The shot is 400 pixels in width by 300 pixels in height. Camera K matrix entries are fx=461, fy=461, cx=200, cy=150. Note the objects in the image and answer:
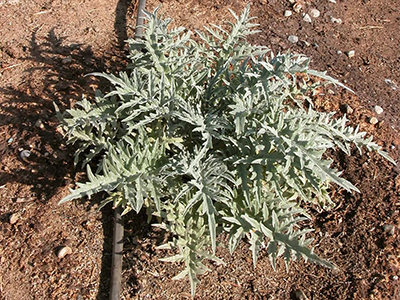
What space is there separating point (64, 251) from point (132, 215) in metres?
0.50

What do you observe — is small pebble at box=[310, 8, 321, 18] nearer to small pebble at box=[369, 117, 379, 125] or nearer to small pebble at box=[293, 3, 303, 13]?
small pebble at box=[293, 3, 303, 13]

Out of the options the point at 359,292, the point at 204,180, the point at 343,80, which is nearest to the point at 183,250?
the point at 204,180

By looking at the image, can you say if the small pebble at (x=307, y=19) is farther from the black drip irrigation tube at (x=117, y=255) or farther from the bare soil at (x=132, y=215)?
the black drip irrigation tube at (x=117, y=255)

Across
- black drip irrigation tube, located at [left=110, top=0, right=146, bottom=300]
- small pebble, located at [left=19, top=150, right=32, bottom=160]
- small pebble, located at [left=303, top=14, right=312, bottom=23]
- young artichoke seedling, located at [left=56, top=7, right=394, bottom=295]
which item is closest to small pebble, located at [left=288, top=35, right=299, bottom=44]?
small pebble, located at [left=303, top=14, right=312, bottom=23]

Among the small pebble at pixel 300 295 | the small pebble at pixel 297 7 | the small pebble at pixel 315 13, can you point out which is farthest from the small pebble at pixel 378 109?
the small pebble at pixel 300 295

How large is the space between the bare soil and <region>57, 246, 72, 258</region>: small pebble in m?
0.03

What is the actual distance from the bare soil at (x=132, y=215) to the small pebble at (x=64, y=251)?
33 mm

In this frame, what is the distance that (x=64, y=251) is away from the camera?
118 inches

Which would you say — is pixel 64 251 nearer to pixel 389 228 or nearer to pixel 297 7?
pixel 389 228

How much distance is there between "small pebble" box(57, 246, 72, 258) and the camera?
3002mm

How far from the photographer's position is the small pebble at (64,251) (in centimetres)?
300

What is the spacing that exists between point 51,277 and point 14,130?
1237 mm

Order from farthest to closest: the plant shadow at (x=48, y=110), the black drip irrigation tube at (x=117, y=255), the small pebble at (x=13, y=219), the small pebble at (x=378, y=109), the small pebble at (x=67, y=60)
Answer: the small pebble at (x=67, y=60) → the small pebble at (x=378, y=109) → the plant shadow at (x=48, y=110) → the small pebble at (x=13, y=219) → the black drip irrigation tube at (x=117, y=255)

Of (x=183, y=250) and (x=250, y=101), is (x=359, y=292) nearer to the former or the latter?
(x=183, y=250)
